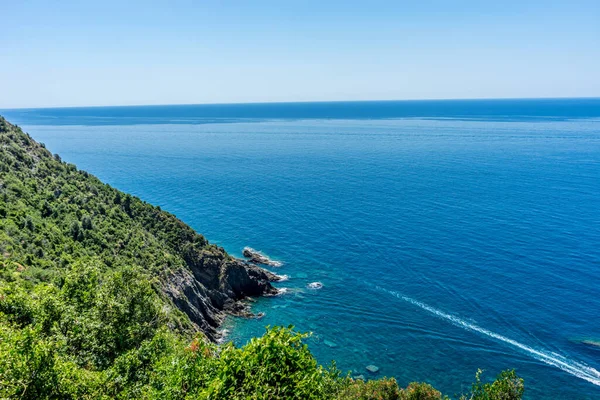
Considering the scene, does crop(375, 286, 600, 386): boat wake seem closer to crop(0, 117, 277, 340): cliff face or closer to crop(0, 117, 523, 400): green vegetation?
crop(0, 117, 523, 400): green vegetation

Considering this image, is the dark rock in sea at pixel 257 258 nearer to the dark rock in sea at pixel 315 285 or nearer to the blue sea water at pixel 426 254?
the blue sea water at pixel 426 254

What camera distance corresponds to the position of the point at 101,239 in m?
61.4

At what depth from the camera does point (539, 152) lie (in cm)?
18050

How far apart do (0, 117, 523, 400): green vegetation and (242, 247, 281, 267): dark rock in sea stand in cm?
2967

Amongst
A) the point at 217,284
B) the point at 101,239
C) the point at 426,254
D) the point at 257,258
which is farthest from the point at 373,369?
the point at 101,239

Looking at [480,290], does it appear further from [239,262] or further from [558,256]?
[239,262]

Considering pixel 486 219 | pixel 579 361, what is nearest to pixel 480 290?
pixel 579 361

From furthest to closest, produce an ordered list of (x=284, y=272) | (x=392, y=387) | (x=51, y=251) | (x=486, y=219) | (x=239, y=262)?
1. (x=486, y=219)
2. (x=284, y=272)
3. (x=239, y=262)
4. (x=51, y=251)
5. (x=392, y=387)

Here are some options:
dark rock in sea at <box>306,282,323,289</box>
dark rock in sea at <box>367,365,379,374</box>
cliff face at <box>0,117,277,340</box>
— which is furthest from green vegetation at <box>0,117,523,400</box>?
dark rock in sea at <box>306,282,323,289</box>

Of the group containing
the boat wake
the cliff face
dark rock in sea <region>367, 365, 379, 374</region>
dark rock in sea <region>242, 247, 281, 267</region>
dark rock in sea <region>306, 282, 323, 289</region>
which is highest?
the cliff face

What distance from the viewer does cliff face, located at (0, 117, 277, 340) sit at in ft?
165

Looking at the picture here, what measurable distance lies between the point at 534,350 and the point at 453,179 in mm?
88956

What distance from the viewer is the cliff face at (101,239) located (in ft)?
165

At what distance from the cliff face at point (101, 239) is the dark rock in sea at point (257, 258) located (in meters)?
5.55
